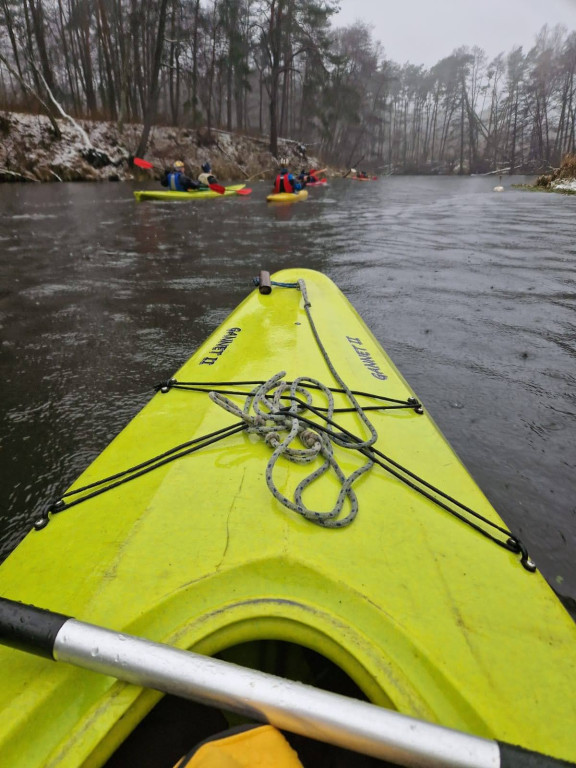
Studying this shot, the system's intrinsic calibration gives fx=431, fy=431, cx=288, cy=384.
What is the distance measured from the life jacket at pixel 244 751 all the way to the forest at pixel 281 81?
21.7m

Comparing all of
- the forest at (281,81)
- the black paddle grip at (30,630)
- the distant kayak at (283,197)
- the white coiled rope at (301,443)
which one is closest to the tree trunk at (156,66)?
the forest at (281,81)

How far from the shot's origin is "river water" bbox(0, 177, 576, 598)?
2264 mm

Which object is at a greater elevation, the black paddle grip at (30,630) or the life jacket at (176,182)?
the life jacket at (176,182)

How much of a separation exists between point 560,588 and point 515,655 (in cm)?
98

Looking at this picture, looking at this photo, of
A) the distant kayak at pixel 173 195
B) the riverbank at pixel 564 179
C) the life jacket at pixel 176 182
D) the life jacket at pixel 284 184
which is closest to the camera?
the distant kayak at pixel 173 195

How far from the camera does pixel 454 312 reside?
4.44 m

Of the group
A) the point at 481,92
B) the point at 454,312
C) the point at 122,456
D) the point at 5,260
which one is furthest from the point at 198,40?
the point at 481,92

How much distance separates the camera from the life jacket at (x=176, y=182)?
1205 centimetres

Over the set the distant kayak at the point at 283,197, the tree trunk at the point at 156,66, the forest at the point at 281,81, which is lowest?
the distant kayak at the point at 283,197

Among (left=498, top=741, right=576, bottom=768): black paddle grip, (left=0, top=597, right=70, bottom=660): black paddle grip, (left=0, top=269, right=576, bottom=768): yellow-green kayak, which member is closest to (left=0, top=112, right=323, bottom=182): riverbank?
(left=0, top=269, right=576, bottom=768): yellow-green kayak

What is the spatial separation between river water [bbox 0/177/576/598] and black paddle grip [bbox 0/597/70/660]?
118 cm

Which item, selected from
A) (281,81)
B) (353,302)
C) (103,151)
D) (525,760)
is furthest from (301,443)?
(281,81)

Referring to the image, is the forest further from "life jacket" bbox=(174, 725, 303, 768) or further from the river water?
"life jacket" bbox=(174, 725, 303, 768)

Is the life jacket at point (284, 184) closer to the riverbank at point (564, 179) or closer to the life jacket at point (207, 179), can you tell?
the life jacket at point (207, 179)
